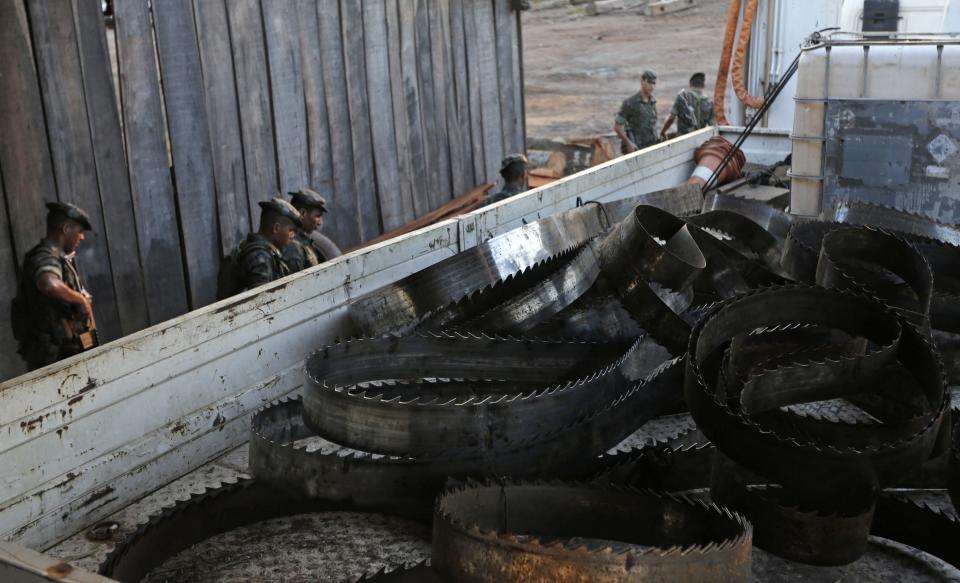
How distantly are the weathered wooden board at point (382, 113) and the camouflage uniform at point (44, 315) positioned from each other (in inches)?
127

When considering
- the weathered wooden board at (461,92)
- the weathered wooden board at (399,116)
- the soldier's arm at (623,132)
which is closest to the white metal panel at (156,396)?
the weathered wooden board at (399,116)

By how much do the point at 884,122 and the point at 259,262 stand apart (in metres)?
3.95

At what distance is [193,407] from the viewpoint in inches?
173

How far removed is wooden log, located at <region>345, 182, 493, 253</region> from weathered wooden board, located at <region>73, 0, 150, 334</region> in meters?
2.40

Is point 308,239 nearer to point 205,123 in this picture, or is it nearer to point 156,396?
point 205,123

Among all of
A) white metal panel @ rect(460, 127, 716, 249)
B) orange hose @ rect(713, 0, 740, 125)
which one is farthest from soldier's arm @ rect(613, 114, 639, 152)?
white metal panel @ rect(460, 127, 716, 249)

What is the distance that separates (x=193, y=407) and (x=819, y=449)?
2.52 m

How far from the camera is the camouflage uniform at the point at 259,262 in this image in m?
6.10

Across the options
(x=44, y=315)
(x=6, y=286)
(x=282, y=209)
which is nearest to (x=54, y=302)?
(x=44, y=315)

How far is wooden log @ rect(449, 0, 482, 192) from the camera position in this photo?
30.5 ft

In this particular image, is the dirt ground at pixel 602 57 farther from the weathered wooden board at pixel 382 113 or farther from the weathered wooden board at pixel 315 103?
the weathered wooden board at pixel 315 103

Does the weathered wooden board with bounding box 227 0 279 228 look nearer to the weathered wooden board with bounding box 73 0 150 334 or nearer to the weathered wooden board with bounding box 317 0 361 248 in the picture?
the weathered wooden board with bounding box 317 0 361 248

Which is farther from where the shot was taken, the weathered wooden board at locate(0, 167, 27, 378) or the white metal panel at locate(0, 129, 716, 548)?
the weathered wooden board at locate(0, 167, 27, 378)

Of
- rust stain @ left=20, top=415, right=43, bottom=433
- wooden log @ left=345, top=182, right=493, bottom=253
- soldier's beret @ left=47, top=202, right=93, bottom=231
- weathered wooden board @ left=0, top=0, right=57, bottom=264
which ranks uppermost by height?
weathered wooden board @ left=0, top=0, right=57, bottom=264
